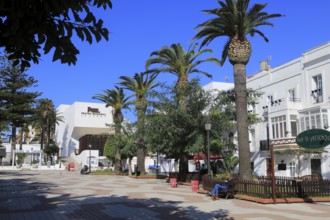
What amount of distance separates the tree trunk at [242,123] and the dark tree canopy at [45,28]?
1670cm

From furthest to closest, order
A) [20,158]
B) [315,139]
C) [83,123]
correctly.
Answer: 1. [83,123]
2. [20,158]
3. [315,139]

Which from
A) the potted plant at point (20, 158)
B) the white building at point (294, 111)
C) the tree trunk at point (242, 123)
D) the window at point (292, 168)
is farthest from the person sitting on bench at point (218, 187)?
the potted plant at point (20, 158)

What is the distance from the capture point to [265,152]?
3725 cm

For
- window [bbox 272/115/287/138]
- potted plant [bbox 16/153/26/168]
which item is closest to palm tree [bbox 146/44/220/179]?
window [bbox 272/115/287/138]

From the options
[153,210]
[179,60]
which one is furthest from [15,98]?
[153,210]

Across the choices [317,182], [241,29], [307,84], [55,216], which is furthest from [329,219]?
[307,84]

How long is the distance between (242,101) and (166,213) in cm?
968

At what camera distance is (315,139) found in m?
13.1

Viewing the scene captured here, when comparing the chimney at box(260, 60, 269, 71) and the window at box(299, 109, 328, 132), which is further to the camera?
the chimney at box(260, 60, 269, 71)

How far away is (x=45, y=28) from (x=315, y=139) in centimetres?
1126

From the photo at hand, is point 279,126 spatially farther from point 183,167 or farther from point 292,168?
point 183,167

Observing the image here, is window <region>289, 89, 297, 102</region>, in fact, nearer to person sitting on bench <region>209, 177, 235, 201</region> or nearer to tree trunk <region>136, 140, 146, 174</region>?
tree trunk <region>136, 140, 146, 174</region>

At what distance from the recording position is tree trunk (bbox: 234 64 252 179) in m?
19.9

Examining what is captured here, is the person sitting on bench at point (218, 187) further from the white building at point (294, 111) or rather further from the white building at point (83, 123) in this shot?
the white building at point (83, 123)
